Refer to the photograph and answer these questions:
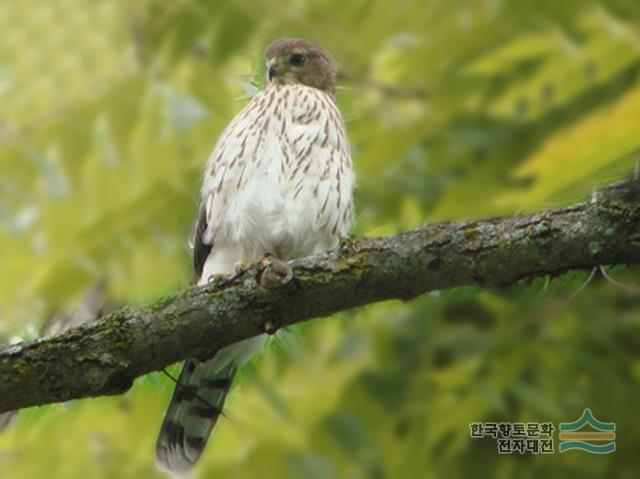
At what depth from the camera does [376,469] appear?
570 cm

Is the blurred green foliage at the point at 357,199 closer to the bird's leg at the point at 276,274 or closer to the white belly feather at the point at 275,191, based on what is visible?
the white belly feather at the point at 275,191

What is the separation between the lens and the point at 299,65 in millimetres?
4875

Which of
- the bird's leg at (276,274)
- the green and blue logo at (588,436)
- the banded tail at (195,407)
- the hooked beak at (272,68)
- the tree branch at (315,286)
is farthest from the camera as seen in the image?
the green and blue logo at (588,436)

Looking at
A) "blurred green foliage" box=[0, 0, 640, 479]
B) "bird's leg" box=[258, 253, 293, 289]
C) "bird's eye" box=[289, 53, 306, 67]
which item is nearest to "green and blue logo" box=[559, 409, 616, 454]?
"blurred green foliage" box=[0, 0, 640, 479]

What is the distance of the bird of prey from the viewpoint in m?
4.03

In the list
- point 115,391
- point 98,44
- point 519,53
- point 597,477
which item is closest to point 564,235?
point 115,391

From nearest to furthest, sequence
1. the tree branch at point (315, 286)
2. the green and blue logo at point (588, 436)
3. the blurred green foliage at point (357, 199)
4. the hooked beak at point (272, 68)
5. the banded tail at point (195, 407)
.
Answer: the tree branch at point (315, 286) → the banded tail at point (195, 407) → the hooked beak at point (272, 68) → the blurred green foliage at point (357, 199) → the green and blue logo at point (588, 436)

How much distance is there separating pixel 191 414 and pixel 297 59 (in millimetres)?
1525

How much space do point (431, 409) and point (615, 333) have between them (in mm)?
1009

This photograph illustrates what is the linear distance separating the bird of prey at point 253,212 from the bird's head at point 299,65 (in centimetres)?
51

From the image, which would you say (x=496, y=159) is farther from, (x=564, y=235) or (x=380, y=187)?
(x=564, y=235)

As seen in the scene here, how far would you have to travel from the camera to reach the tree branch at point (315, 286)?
117 inches

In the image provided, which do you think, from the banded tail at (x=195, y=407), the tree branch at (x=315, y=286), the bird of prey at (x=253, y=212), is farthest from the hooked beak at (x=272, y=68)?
the tree branch at (x=315, y=286)

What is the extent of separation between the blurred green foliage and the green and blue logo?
2.4 inches
